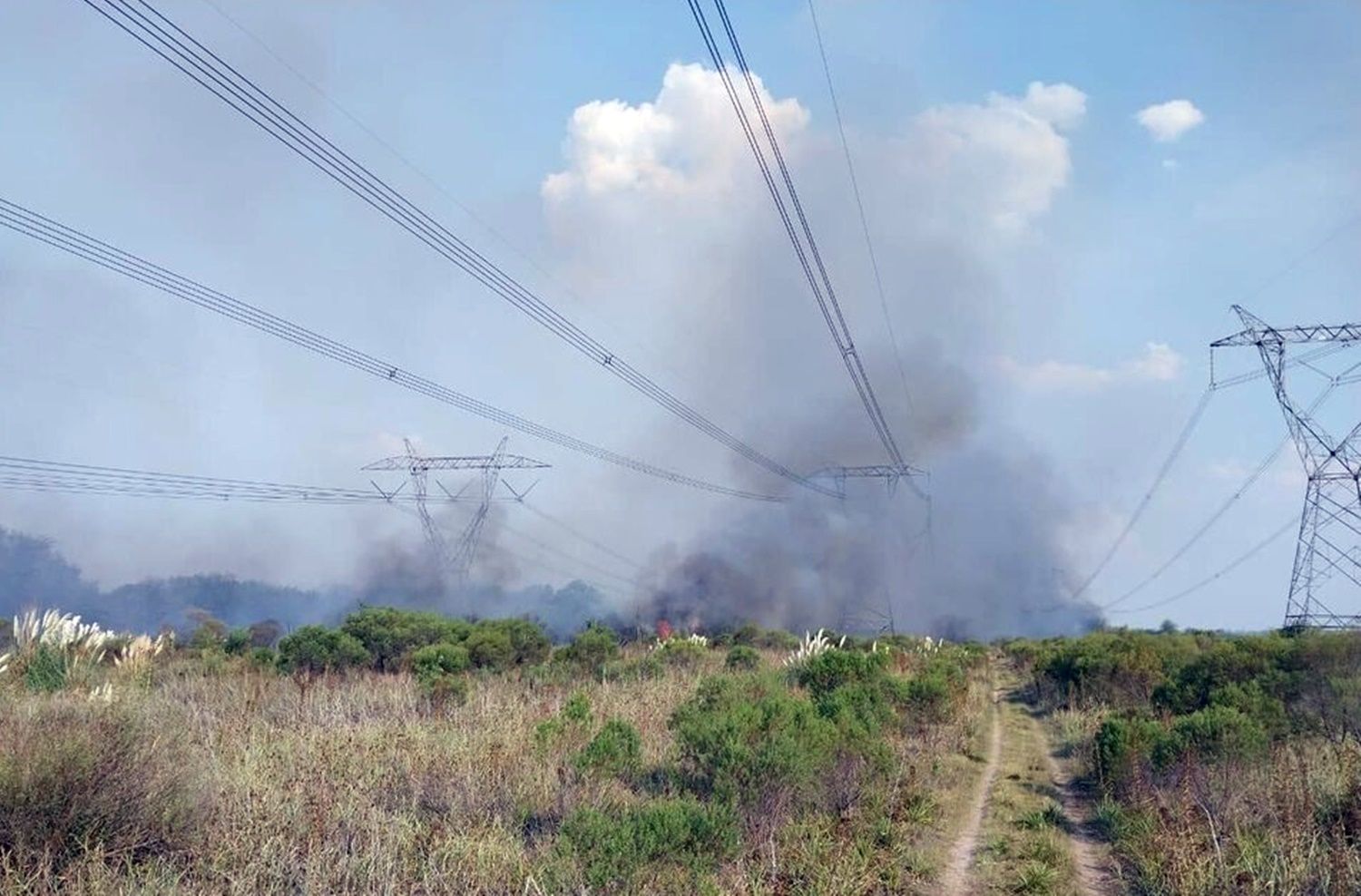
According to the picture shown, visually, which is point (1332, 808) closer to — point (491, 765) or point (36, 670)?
point (491, 765)

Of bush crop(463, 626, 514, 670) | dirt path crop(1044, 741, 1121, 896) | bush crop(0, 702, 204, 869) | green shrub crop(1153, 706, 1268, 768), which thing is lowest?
bush crop(0, 702, 204, 869)

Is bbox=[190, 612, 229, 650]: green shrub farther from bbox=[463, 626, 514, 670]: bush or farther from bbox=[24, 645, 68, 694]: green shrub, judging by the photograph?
bbox=[24, 645, 68, 694]: green shrub

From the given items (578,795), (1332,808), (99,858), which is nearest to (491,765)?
(578,795)

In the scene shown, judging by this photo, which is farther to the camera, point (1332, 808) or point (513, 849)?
point (1332, 808)

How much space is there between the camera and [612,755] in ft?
39.4

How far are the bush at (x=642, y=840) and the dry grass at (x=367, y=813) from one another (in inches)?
7.4

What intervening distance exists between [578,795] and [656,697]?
9080mm

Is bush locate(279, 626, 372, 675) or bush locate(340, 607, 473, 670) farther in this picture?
bush locate(340, 607, 473, 670)

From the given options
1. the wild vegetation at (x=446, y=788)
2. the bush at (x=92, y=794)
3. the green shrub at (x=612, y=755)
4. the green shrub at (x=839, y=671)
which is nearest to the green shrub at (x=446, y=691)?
the wild vegetation at (x=446, y=788)

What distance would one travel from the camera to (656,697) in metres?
20.3

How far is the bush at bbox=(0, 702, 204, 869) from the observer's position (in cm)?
846

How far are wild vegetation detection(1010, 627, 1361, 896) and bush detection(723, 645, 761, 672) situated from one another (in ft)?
27.6

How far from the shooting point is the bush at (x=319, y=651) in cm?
2844

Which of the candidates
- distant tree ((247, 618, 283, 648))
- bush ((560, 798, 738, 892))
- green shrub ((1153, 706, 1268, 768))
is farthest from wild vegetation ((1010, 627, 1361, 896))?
distant tree ((247, 618, 283, 648))
